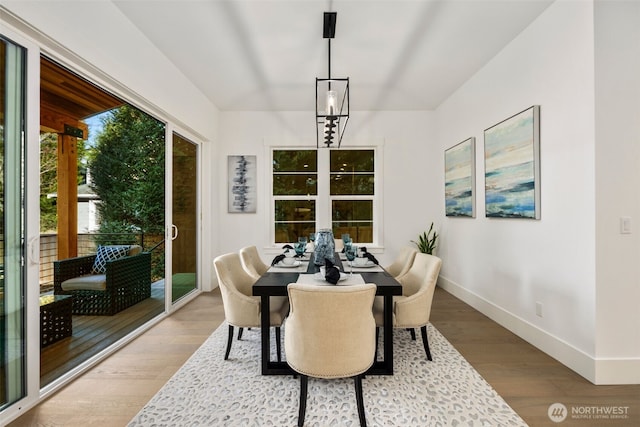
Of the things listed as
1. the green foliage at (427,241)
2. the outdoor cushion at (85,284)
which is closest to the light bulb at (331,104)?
the green foliage at (427,241)

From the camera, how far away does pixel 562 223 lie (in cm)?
229

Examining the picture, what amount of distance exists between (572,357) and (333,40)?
3374 mm

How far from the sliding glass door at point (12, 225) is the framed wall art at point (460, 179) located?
13.4ft

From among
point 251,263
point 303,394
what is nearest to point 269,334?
point 303,394

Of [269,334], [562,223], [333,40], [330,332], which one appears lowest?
[269,334]

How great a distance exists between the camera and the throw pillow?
138 inches

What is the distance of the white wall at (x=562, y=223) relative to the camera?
6.65 ft

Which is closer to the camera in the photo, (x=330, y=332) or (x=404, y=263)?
(x=330, y=332)

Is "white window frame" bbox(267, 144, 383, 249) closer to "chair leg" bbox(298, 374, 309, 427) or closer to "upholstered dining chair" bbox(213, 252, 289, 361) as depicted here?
"upholstered dining chair" bbox(213, 252, 289, 361)

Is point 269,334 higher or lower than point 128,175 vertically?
lower

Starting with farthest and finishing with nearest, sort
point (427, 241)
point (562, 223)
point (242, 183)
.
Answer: point (242, 183) → point (427, 241) → point (562, 223)

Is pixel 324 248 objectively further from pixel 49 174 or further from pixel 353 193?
pixel 49 174

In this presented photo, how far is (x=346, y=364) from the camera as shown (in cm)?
158

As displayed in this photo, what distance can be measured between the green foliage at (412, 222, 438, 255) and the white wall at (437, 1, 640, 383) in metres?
1.23
